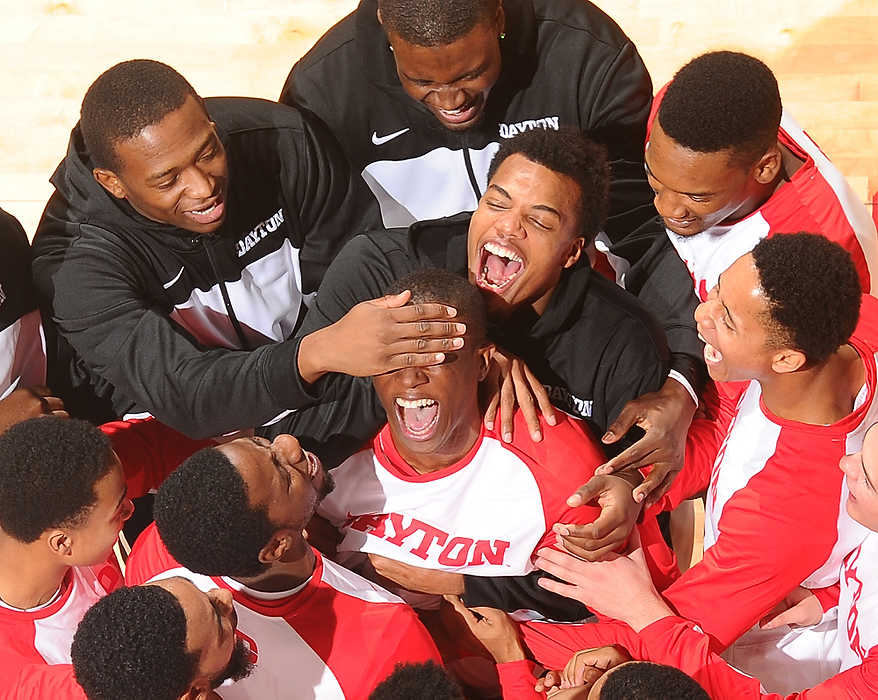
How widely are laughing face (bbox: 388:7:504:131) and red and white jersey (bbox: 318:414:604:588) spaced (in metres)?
0.80

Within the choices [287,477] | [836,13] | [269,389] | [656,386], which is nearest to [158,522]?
[287,477]

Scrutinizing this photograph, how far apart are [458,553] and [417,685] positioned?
476 millimetres

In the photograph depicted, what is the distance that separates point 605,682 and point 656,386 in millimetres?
846

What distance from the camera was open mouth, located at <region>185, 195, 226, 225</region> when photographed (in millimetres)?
2289

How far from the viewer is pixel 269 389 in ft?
7.31

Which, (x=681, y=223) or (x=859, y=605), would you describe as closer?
(x=859, y=605)

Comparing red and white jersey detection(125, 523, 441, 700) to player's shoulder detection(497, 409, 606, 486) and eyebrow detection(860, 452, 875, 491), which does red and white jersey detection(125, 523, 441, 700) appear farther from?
eyebrow detection(860, 452, 875, 491)

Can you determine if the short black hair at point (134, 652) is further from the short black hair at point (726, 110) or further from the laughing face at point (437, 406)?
the short black hair at point (726, 110)

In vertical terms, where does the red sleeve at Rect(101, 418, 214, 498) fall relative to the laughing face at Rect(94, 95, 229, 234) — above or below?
below

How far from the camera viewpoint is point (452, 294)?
6.85ft

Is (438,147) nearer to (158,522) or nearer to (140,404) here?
(140,404)

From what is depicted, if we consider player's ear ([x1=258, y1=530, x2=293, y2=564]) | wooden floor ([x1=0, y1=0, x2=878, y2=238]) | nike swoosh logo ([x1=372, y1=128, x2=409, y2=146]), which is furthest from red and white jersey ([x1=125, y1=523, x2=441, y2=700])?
wooden floor ([x1=0, y1=0, x2=878, y2=238])

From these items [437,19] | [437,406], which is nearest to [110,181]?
[437,19]

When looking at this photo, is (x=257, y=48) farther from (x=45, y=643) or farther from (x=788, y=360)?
(x=788, y=360)
